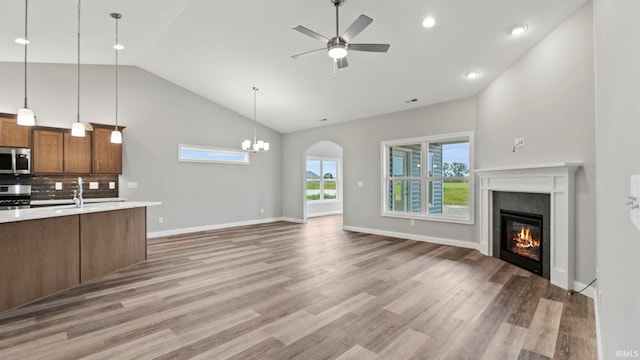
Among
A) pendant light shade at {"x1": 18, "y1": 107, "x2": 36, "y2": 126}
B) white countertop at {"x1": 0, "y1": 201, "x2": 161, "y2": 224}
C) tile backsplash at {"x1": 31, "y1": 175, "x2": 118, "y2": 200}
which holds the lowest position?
white countertop at {"x1": 0, "y1": 201, "x2": 161, "y2": 224}

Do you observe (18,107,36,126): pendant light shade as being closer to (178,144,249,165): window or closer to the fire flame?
(178,144,249,165): window

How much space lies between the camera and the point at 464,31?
371 centimetres

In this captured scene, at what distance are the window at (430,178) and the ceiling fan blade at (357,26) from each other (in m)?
3.67

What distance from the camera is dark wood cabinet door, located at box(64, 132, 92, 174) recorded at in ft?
17.6

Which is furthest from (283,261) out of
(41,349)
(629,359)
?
(629,359)

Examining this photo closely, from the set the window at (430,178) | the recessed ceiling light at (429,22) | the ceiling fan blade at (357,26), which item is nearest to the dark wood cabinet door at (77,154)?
the ceiling fan blade at (357,26)

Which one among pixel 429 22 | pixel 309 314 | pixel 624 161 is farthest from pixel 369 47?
pixel 309 314

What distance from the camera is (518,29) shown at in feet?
11.7

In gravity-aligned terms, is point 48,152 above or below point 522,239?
above

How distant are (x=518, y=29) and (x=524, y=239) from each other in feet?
9.60

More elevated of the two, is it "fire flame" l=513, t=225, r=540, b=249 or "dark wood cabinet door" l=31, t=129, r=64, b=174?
"dark wood cabinet door" l=31, t=129, r=64, b=174

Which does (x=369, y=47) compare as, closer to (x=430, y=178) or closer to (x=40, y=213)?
(x=430, y=178)

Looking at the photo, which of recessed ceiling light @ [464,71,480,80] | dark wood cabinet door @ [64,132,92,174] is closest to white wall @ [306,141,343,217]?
recessed ceiling light @ [464,71,480,80]

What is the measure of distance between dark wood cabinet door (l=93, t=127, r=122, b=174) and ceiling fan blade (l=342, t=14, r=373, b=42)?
5489 millimetres
